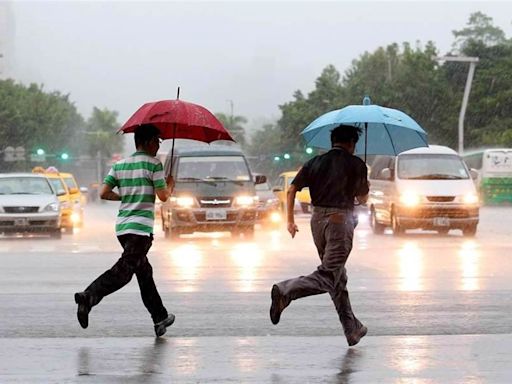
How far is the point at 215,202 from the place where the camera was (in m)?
27.7

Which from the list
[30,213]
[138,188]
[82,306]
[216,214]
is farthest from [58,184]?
[138,188]

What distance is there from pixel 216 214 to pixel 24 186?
17.2 feet

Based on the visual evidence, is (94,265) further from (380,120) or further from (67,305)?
(380,120)

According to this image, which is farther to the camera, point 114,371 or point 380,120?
point 380,120

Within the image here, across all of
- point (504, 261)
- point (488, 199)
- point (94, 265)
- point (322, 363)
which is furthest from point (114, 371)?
point (488, 199)

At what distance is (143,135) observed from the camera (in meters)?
10.7

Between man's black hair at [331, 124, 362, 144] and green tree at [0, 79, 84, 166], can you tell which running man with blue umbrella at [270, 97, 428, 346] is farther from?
green tree at [0, 79, 84, 166]

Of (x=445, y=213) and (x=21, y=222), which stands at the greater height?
(x=445, y=213)

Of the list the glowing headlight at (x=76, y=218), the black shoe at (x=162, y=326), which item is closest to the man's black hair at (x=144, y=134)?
the black shoe at (x=162, y=326)

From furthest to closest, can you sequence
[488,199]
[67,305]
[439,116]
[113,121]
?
1. [113,121]
2. [439,116]
3. [488,199]
4. [67,305]

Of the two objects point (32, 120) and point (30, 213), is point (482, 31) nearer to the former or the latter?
point (32, 120)

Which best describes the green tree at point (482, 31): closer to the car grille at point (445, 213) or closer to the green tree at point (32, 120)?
the green tree at point (32, 120)

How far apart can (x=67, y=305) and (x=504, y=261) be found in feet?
29.6

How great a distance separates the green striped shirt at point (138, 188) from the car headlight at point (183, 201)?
55.5 ft
